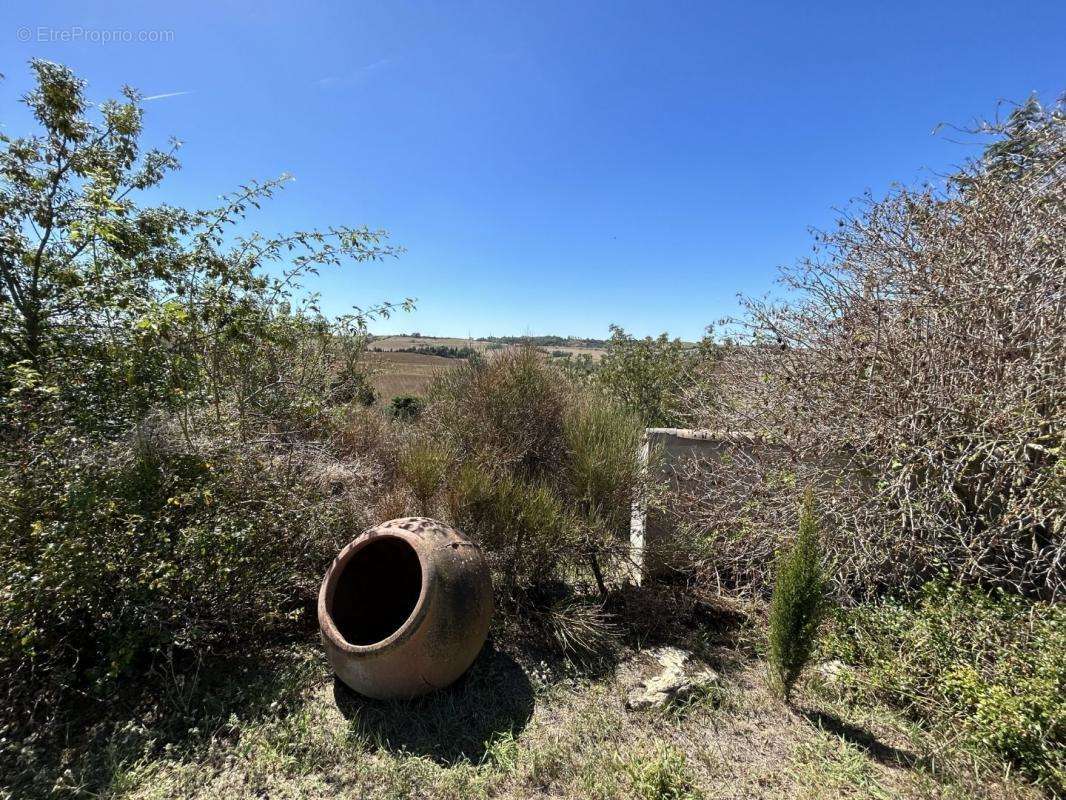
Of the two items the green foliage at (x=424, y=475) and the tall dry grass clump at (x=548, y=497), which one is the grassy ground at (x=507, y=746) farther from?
the green foliage at (x=424, y=475)

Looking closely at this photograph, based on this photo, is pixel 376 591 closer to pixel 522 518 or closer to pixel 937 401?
pixel 522 518

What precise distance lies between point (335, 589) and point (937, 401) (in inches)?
190

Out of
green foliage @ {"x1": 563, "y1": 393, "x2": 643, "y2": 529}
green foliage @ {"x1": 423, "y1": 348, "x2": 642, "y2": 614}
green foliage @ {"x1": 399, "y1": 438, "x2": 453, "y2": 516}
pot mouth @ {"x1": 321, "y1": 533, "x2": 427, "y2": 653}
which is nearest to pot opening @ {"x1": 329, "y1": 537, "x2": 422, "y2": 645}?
pot mouth @ {"x1": 321, "y1": 533, "x2": 427, "y2": 653}

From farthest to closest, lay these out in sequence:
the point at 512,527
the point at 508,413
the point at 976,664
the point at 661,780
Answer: the point at 508,413
the point at 512,527
the point at 976,664
the point at 661,780

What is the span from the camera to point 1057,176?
3633mm

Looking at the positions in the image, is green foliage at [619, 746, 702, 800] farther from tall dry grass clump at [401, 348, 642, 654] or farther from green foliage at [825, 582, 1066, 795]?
green foliage at [825, 582, 1066, 795]

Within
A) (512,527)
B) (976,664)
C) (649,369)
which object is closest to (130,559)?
(512,527)

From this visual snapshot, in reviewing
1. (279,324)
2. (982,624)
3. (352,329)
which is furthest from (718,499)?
(279,324)

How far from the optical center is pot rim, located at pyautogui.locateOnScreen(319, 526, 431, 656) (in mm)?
2654

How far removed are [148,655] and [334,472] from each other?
1.69m

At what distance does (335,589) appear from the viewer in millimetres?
Result: 3049

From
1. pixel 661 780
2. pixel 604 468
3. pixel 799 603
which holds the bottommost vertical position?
pixel 661 780

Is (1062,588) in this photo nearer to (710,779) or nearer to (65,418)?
(710,779)

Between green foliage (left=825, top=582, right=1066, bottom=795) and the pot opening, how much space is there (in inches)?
131
